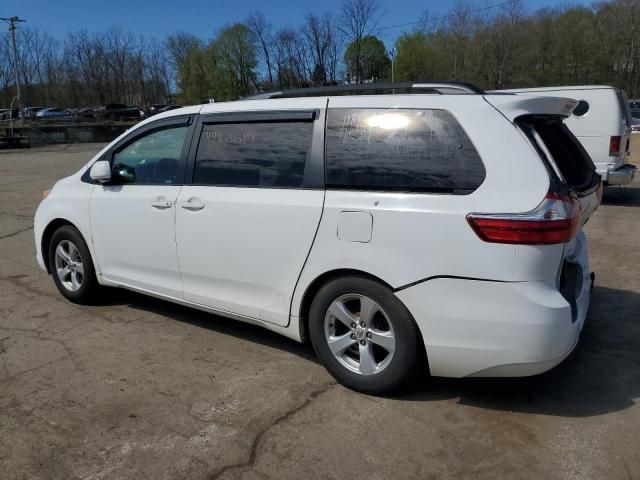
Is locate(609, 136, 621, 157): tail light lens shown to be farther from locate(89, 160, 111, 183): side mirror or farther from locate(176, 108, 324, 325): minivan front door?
locate(89, 160, 111, 183): side mirror

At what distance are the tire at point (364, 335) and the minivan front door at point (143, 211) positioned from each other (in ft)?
4.33

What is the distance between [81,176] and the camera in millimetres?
4820

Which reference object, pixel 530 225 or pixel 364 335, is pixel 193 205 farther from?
pixel 530 225

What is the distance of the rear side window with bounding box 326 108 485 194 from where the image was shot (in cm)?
295

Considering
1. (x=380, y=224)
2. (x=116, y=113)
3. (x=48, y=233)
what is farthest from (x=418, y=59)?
(x=380, y=224)

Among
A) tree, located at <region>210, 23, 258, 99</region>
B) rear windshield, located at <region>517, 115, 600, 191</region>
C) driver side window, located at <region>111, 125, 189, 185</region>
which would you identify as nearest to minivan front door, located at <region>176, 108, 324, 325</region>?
driver side window, located at <region>111, 125, 189, 185</region>

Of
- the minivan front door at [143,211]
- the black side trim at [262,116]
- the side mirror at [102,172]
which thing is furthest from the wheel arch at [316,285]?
the side mirror at [102,172]

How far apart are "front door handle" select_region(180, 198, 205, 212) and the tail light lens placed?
333 inches

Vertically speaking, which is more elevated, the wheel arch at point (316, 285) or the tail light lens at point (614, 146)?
the tail light lens at point (614, 146)

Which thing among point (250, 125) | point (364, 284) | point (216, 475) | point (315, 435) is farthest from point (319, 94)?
point (216, 475)

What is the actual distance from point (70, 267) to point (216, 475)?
10.0 ft

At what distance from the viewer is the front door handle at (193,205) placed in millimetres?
3831

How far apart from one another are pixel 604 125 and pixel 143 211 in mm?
8608

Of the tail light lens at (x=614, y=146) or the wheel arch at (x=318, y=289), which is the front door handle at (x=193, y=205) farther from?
the tail light lens at (x=614, y=146)
